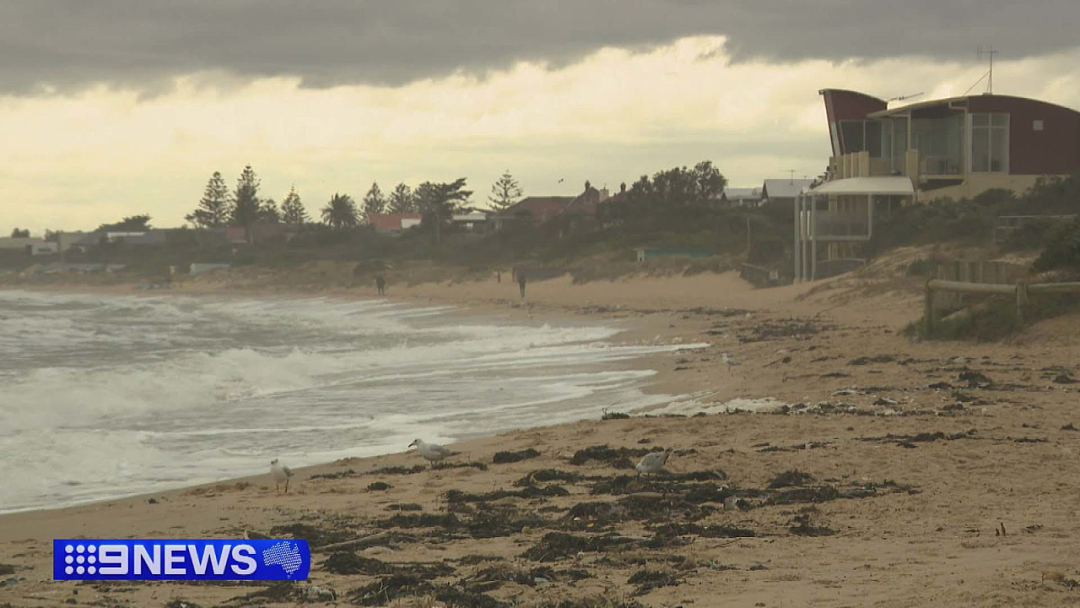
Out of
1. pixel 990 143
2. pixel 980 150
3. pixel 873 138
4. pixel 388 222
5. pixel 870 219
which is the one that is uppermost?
pixel 873 138

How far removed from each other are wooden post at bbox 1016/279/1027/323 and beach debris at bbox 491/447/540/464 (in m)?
9.67

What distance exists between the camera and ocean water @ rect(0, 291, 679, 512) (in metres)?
14.1

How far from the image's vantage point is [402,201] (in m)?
181

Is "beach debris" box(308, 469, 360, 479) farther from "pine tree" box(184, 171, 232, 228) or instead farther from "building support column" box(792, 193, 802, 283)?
"pine tree" box(184, 171, 232, 228)

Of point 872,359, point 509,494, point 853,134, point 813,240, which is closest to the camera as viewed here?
point 509,494

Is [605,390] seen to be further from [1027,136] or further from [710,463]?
[1027,136]

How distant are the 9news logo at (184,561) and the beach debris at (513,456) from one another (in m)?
4.02

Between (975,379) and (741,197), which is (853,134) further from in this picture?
(741,197)

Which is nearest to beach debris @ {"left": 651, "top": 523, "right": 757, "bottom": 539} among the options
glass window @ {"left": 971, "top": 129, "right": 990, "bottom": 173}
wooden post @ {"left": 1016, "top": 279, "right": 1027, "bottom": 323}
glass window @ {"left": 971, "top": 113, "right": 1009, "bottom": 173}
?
wooden post @ {"left": 1016, "top": 279, "right": 1027, "bottom": 323}

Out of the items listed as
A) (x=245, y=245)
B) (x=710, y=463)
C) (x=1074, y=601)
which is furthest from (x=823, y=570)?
(x=245, y=245)

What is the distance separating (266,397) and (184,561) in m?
13.7

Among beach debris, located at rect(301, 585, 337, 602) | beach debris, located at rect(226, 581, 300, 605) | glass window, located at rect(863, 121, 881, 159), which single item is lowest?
beach debris, located at rect(226, 581, 300, 605)

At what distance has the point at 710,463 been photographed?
10.9 metres

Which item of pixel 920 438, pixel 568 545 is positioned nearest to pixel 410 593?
pixel 568 545
